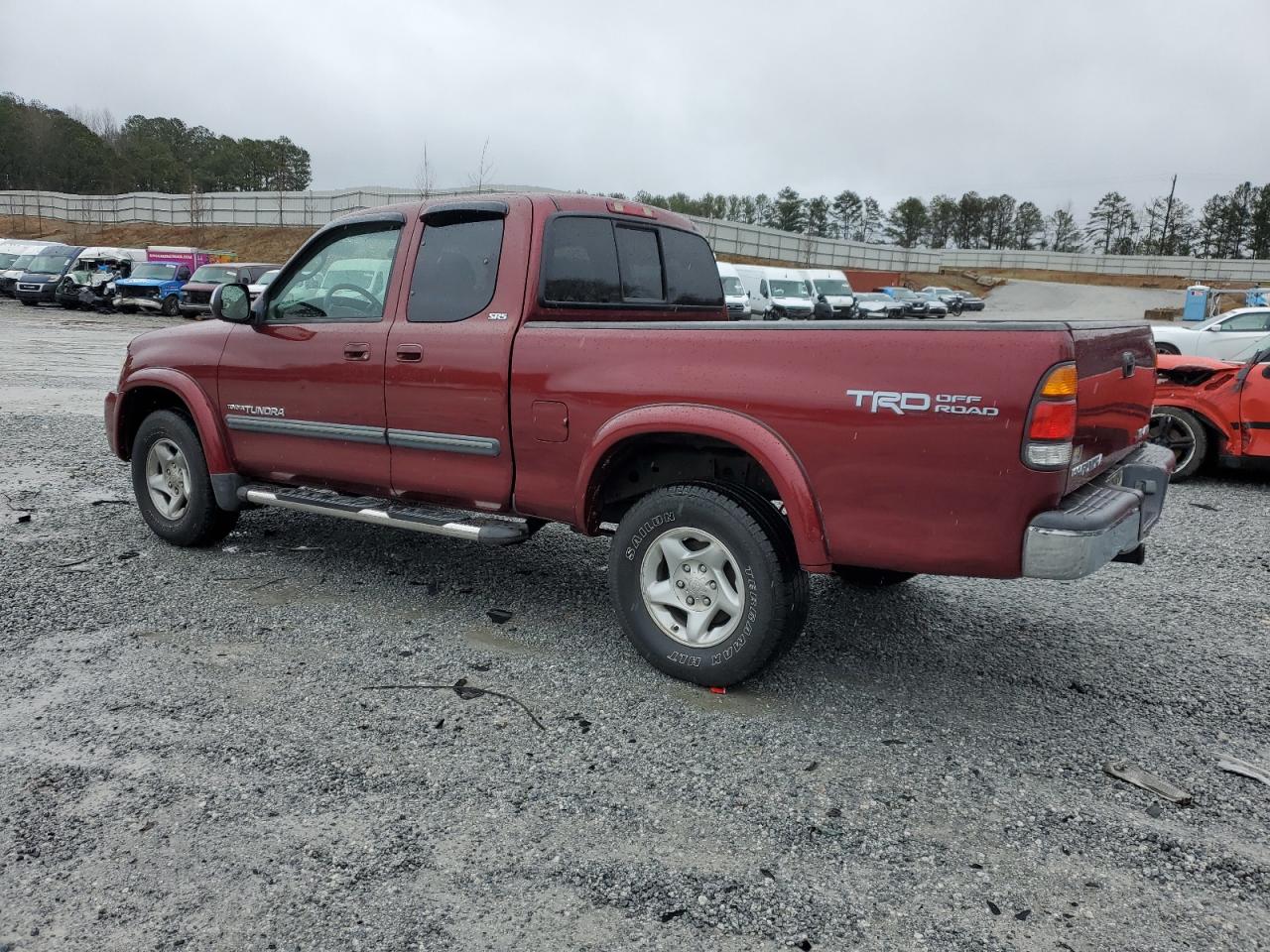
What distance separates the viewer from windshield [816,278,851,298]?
38.2 meters

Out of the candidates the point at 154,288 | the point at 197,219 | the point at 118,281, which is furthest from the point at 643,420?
the point at 197,219

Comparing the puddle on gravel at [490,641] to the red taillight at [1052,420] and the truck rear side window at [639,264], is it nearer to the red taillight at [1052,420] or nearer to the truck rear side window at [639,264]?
the truck rear side window at [639,264]

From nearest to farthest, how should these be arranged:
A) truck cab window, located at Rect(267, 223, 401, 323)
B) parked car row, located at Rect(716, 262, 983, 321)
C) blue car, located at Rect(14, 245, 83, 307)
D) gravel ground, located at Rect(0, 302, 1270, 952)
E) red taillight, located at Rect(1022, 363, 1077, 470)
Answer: gravel ground, located at Rect(0, 302, 1270, 952) → red taillight, located at Rect(1022, 363, 1077, 470) → truck cab window, located at Rect(267, 223, 401, 323) → blue car, located at Rect(14, 245, 83, 307) → parked car row, located at Rect(716, 262, 983, 321)

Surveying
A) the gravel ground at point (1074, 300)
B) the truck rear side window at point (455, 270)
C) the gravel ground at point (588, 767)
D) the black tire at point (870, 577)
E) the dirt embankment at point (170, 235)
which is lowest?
the gravel ground at point (588, 767)

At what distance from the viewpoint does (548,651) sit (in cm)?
425

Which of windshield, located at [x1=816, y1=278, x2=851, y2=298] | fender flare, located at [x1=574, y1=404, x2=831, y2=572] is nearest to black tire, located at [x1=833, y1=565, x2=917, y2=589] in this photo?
fender flare, located at [x1=574, y1=404, x2=831, y2=572]

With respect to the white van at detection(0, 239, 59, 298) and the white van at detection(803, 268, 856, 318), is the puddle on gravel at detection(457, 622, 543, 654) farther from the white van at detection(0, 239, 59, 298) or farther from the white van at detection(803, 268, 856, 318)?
the white van at detection(0, 239, 59, 298)

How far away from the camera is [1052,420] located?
9.95 feet

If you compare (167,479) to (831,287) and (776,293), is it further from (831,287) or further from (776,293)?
(831,287)

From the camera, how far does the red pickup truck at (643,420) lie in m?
3.16

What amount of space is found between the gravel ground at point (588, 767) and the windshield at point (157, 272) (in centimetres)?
2695

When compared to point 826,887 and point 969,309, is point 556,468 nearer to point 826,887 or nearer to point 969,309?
point 826,887

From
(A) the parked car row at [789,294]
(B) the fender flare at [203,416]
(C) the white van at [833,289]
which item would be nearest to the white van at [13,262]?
(A) the parked car row at [789,294]

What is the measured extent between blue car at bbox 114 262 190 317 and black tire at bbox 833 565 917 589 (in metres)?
28.9
